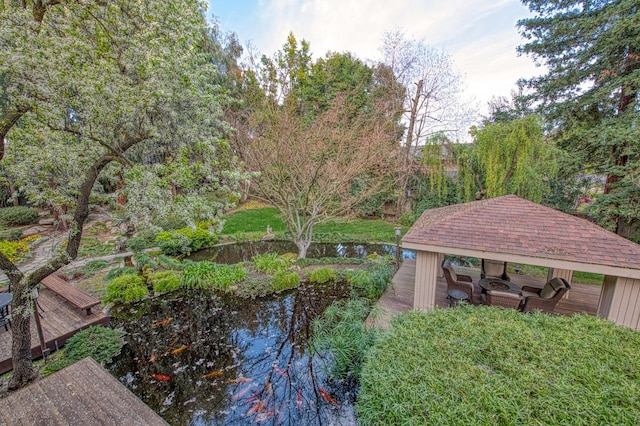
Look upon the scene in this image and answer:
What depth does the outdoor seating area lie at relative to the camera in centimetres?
563

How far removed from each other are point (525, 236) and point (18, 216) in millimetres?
19487

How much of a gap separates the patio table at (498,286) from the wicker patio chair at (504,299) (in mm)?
464

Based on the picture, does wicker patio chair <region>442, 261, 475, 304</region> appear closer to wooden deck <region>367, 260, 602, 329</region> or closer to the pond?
wooden deck <region>367, 260, 602, 329</region>

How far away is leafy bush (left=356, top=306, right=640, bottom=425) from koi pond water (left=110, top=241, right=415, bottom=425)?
1562 millimetres

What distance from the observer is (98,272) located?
Answer: 8828mm

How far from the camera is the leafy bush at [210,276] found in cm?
816

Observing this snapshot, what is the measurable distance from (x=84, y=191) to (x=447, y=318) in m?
5.75

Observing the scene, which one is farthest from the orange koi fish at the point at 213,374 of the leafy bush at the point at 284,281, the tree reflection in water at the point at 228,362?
the leafy bush at the point at 284,281

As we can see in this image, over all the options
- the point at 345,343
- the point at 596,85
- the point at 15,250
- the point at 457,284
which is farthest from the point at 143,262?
the point at 596,85

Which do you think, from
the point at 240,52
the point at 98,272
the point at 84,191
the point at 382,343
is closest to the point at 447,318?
the point at 382,343

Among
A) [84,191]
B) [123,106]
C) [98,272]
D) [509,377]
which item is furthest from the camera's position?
[98,272]

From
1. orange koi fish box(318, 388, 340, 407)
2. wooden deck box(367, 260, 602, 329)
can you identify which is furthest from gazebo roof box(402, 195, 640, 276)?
orange koi fish box(318, 388, 340, 407)

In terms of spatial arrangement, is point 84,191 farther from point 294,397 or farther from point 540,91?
point 540,91

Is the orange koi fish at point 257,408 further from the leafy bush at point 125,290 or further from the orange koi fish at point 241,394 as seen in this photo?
the leafy bush at point 125,290
